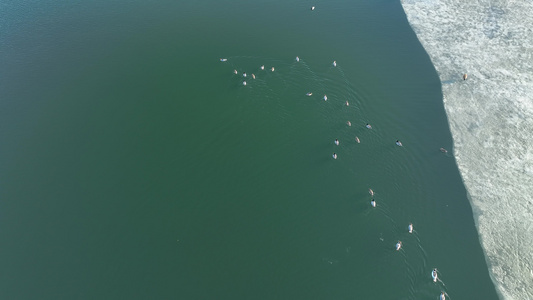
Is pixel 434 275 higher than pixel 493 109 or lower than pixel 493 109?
lower

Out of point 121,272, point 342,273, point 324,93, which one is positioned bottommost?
point 342,273

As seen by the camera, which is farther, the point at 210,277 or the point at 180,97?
the point at 180,97

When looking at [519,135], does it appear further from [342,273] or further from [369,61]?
[342,273]

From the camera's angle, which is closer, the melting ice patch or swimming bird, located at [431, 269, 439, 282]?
swimming bird, located at [431, 269, 439, 282]

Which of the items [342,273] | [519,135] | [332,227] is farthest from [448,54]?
[342,273]

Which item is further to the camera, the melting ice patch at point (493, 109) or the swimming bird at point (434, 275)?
the melting ice patch at point (493, 109)

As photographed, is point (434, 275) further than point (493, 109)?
No

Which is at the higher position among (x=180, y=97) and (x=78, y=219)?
(x=180, y=97)

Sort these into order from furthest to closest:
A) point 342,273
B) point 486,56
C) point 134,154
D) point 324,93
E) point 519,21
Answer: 1. point 519,21
2. point 486,56
3. point 324,93
4. point 134,154
5. point 342,273
